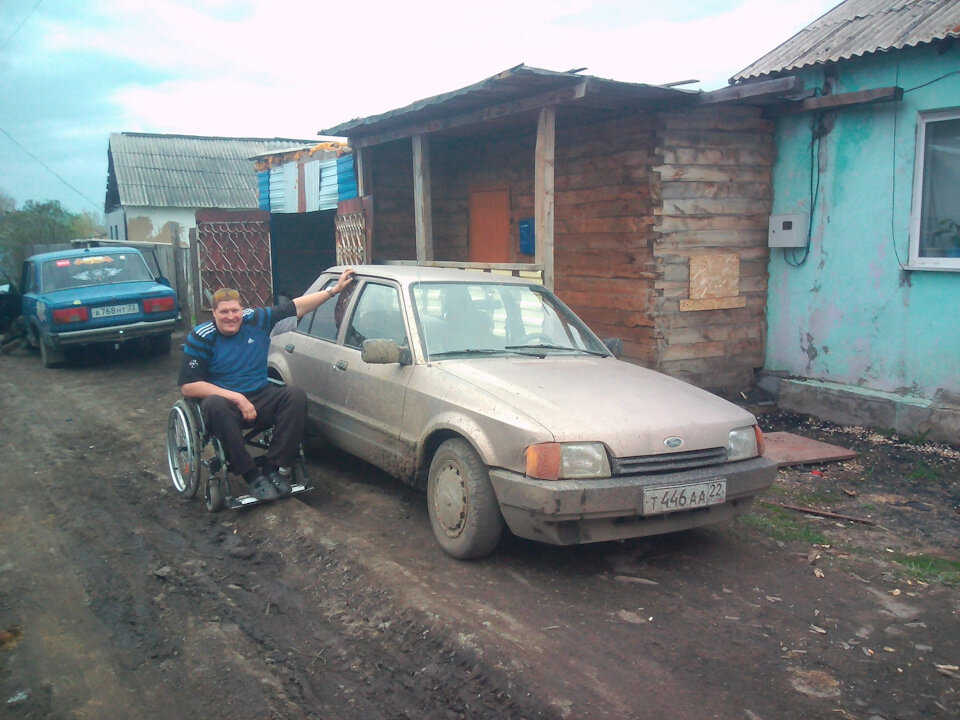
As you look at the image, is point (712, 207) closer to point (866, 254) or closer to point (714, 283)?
point (714, 283)

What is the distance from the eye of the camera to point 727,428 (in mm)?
4387

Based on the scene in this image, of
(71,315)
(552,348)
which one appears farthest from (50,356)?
(552,348)

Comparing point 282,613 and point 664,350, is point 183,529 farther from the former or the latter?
point 664,350

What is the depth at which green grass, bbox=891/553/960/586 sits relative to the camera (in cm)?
443

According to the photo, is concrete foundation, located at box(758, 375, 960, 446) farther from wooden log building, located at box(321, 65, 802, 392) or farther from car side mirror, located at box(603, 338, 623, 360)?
car side mirror, located at box(603, 338, 623, 360)

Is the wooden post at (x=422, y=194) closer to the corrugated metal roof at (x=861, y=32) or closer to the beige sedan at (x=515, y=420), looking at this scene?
the corrugated metal roof at (x=861, y=32)

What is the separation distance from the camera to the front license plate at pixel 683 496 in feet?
13.2

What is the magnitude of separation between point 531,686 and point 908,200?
21.3ft

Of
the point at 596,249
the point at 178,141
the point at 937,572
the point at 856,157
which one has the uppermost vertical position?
the point at 178,141

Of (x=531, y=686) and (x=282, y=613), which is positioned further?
(x=282, y=613)

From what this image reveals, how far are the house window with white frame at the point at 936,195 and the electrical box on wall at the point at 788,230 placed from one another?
117 centimetres

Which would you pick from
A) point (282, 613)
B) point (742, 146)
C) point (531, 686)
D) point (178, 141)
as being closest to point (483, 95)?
point (742, 146)

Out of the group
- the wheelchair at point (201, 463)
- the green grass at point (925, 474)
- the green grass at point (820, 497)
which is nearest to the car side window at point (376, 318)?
the wheelchair at point (201, 463)

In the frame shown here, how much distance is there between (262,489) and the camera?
521cm
